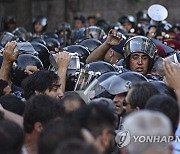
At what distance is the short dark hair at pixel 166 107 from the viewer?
5.92 m

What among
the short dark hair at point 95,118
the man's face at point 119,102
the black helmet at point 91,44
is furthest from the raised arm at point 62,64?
the short dark hair at point 95,118

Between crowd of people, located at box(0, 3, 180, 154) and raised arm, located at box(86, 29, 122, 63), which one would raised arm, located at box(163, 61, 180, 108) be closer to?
crowd of people, located at box(0, 3, 180, 154)

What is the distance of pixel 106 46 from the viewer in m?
9.95

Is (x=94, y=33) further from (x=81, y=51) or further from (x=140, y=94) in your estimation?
(x=140, y=94)

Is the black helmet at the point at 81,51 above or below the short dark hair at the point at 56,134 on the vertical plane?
below

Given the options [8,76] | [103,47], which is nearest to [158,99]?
[8,76]

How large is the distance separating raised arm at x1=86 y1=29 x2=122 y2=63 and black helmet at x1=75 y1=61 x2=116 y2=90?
78cm

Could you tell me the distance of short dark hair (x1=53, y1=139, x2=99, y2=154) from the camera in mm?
4520

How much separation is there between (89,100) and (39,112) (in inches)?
66.3

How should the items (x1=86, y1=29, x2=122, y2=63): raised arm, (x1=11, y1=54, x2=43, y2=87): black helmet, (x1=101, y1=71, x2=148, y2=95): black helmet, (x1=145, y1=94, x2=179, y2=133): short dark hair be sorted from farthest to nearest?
1. (x1=86, y1=29, x2=122, y2=63): raised arm
2. (x1=11, y1=54, x2=43, y2=87): black helmet
3. (x1=101, y1=71, x2=148, y2=95): black helmet
4. (x1=145, y1=94, x2=179, y2=133): short dark hair

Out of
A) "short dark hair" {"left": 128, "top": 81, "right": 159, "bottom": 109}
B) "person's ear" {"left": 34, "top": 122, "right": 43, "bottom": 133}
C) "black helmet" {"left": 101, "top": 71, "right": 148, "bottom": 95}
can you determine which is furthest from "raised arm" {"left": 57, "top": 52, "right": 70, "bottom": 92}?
"person's ear" {"left": 34, "top": 122, "right": 43, "bottom": 133}

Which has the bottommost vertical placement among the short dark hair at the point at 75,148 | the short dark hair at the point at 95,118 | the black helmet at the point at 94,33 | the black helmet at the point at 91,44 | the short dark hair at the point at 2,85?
the black helmet at the point at 94,33

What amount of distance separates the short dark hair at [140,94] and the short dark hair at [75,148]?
184 cm

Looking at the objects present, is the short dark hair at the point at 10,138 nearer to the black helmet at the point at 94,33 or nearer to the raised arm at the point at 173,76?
the raised arm at the point at 173,76
